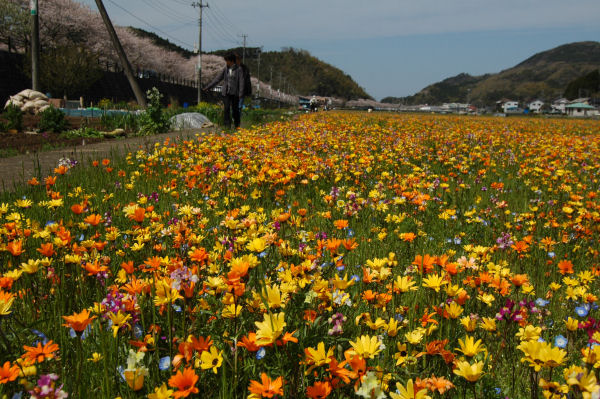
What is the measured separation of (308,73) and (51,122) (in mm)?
148805

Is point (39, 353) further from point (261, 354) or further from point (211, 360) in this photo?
point (261, 354)

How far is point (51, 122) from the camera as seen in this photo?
11.0m

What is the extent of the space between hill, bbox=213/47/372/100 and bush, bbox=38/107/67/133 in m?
132

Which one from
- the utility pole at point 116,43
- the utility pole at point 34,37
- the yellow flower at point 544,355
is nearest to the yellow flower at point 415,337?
the yellow flower at point 544,355

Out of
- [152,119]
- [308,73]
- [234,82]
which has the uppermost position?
[308,73]

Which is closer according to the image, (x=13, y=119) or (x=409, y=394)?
(x=409, y=394)

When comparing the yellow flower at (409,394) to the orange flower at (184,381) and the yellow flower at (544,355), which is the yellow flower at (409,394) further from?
the orange flower at (184,381)

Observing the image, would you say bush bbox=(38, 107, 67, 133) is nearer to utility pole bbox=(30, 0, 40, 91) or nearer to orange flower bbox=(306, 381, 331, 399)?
utility pole bbox=(30, 0, 40, 91)

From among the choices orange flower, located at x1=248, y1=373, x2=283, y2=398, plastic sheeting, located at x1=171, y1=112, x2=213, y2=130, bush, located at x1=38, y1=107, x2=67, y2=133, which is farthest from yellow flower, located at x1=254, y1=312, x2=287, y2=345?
plastic sheeting, located at x1=171, y1=112, x2=213, y2=130

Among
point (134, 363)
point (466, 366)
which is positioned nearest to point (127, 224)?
point (134, 363)

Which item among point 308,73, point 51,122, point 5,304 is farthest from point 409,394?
point 308,73

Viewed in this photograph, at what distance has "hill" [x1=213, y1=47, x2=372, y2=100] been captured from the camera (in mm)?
145500

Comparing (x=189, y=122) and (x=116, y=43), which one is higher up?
(x=116, y=43)

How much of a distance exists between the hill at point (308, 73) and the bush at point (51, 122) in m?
132
